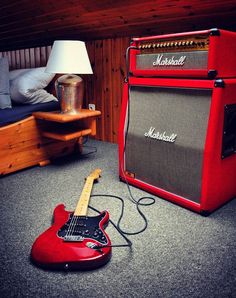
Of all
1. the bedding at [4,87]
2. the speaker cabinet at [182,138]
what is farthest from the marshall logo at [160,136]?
the bedding at [4,87]

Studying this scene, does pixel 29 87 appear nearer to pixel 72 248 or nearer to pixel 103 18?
pixel 103 18

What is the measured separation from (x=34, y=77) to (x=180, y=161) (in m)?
1.32

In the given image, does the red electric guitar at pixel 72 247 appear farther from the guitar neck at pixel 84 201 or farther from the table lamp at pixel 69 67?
the table lamp at pixel 69 67

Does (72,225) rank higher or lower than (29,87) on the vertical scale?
lower

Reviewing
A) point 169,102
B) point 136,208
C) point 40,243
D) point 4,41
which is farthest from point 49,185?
point 4,41

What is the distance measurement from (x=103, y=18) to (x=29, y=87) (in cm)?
67

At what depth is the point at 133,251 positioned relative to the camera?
102 centimetres

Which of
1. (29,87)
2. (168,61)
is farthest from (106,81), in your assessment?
(168,61)

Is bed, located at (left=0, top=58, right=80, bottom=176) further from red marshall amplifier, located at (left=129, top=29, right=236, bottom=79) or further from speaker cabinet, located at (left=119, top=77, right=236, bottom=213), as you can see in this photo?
red marshall amplifier, located at (left=129, top=29, right=236, bottom=79)

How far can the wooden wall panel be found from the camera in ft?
7.36

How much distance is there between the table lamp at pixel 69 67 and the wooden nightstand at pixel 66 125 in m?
0.08

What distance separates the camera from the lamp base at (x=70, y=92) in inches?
70.1

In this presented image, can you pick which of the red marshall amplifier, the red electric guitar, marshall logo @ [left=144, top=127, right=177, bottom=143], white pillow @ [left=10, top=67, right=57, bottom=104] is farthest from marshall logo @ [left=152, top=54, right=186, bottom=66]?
white pillow @ [left=10, top=67, right=57, bottom=104]

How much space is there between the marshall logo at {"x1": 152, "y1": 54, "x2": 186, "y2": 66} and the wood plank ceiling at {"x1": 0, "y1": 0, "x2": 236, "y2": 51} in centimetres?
44
